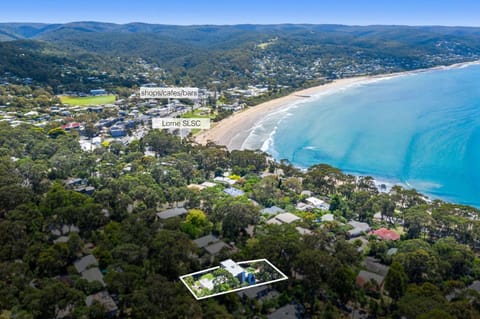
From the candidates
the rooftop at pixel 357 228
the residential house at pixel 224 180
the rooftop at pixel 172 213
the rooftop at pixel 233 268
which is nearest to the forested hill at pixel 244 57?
the residential house at pixel 224 180

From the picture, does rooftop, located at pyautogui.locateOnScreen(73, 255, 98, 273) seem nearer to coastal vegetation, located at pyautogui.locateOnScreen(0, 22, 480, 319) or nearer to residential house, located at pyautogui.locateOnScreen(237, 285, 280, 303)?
coastal vegetation, located at pyautogui.locateOnScreen(0, 22, 480, 319)

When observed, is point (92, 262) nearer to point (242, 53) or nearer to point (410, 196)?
point (410, 196)

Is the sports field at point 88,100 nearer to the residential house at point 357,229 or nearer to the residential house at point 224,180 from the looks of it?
the residential house at point 224,180

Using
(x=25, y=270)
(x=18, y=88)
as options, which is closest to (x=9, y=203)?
(x=25, y=270)

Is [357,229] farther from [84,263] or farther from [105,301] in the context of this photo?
[84,263]

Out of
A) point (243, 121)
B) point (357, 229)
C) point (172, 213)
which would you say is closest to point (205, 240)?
point (172, 213)

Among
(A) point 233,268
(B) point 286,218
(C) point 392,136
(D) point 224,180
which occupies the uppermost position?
(A) point 233,268

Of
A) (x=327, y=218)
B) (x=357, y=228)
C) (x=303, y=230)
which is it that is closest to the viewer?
(x=303, y=230)
